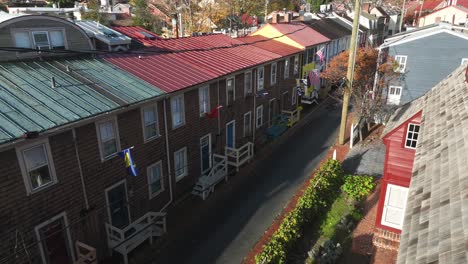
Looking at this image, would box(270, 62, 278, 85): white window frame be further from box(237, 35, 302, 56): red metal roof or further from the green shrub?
the green shrub

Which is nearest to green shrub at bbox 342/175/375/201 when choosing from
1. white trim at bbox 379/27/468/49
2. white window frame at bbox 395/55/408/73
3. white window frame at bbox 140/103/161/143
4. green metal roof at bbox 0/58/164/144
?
white window frame at bbox 140/103/161/143

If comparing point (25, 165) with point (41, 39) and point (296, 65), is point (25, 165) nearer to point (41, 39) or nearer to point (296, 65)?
point (41, 39)

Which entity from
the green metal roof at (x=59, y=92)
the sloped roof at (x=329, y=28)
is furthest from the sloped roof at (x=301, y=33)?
the green metal roof at (x=59, y=92)

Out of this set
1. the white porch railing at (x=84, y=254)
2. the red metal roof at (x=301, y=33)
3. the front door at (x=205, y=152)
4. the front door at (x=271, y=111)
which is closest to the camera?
the white porch railing at (x=84, y=254)

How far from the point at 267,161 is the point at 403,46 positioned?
1575cm

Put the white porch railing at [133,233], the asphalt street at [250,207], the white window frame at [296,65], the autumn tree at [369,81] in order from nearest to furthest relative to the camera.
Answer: the white porch railing at [133,233], the asphalt street at [250,207], the autumn tree at [369,81], the white window frame at [296,65]

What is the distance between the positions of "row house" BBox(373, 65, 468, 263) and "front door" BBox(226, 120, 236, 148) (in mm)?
10223

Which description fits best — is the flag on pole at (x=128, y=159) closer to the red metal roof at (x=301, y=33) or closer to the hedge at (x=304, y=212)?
the hedge at (x=304, y=212)

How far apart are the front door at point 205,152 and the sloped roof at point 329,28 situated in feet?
90.3

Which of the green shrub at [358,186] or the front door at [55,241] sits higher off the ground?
the front door at [55,241]

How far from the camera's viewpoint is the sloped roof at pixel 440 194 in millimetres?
5344

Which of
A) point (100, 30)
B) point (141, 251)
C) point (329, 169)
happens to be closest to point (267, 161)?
point (329, 169)

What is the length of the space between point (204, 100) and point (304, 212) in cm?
843

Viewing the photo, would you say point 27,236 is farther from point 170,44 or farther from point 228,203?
point 170,44
